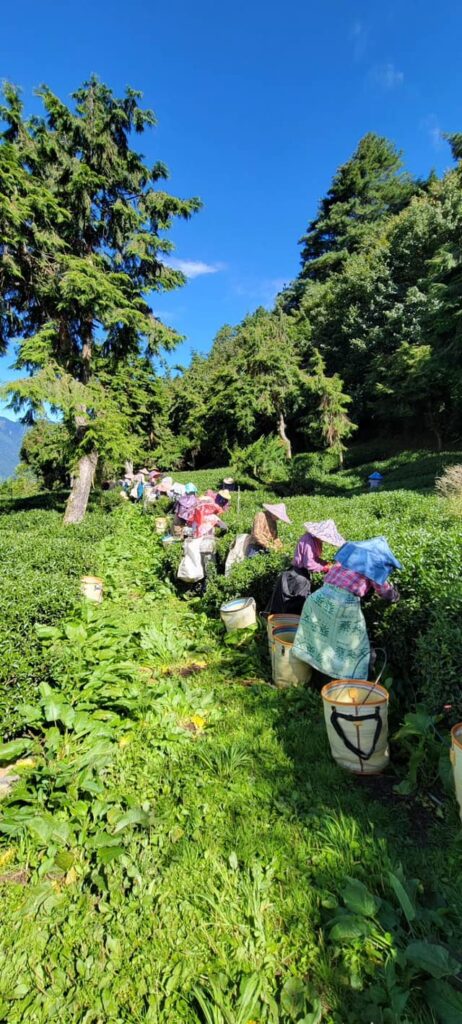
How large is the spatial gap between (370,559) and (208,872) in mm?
2241

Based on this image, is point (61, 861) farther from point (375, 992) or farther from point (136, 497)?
point (136, 497)

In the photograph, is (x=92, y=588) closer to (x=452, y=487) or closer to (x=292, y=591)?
(x=292, y=591)

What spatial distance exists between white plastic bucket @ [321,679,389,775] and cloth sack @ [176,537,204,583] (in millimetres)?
4233

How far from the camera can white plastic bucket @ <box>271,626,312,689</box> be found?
13.4 feet

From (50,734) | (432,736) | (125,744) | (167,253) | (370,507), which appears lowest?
(125,744)

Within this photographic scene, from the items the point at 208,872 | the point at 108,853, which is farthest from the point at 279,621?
the point at 108,853

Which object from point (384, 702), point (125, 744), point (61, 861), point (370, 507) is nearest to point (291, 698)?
point (384, 702)

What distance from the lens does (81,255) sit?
13641mm

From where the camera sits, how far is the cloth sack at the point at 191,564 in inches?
279

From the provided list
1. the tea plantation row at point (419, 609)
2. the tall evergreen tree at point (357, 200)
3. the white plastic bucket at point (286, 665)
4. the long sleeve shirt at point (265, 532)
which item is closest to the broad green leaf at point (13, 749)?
the white plastic bucket at point (286, 665)

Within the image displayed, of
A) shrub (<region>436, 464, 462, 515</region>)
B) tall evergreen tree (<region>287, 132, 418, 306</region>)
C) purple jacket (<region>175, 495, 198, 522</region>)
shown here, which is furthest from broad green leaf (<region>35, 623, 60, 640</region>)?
tall evergreen tree (<region>287, 132, 418, 306</region>)

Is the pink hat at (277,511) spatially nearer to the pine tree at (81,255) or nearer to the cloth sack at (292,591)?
the cloth sack at (292,591)

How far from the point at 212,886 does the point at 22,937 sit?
0.94 metres

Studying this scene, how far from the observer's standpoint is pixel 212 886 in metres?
2.21
